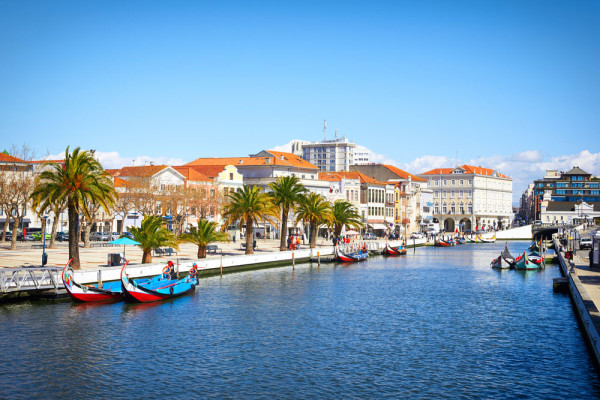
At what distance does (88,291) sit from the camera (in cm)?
4466

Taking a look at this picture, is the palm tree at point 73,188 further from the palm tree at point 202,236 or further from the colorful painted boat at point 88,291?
the palm tree at point 202,236

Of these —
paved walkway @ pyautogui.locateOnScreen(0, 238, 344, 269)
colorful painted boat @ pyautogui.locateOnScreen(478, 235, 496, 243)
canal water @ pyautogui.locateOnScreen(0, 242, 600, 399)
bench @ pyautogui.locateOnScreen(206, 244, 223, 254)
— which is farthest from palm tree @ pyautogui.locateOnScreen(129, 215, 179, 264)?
colorful painted boat @ pyautogui.locateOnScreen(478, 235, 496, 243)

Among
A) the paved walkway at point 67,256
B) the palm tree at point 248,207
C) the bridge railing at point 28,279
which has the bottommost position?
the bridge railing at point 28,279

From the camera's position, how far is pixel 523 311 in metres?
46.5

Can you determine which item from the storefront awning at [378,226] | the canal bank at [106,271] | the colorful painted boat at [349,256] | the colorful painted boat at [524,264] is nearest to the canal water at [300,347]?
the canal bank at [106,271]

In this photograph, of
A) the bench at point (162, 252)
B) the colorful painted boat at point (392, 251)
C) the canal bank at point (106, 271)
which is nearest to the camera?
the canal bank at point (106, 271)

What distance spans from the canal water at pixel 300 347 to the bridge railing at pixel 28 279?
1419 millimetres

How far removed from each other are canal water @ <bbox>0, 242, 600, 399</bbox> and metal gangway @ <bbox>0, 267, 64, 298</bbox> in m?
1.32

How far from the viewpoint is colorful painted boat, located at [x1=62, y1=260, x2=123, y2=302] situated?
144 feet

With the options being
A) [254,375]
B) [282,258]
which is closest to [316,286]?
[282,258]

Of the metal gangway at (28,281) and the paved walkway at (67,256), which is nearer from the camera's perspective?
the metal gangway at (28,281)

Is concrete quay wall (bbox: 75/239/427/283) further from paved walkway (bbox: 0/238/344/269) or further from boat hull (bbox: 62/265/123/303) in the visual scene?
paved walkway (bbox: 0/238/344/269)

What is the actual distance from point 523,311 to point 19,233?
73.8 metres

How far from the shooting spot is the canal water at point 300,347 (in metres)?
27.2
